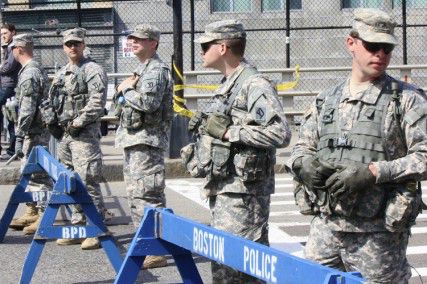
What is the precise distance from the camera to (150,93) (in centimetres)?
802

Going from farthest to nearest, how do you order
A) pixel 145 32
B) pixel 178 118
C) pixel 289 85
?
pixel 289 85
pixel 178 118
pixel 145 32

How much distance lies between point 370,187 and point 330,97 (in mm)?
523

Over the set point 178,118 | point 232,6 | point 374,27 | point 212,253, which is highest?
point 232,6

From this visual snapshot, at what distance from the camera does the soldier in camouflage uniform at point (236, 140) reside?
5.61 m

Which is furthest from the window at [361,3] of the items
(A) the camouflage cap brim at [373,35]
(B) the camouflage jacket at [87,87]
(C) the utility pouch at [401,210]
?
(C) the utility pouch at [401,210]

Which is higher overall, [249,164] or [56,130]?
[249,164]

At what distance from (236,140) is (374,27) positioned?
4.22 feet

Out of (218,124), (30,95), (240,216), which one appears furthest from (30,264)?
(30,95)

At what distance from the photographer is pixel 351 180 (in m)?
4.41

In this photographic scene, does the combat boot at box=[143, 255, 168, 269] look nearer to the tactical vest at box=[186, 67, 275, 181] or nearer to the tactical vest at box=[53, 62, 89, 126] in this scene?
the tactical vest at box=[53, 62, 89, 126]

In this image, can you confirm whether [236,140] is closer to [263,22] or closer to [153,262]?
[153,262]

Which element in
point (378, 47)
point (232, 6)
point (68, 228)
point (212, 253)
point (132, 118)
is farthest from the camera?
point (232, 6)

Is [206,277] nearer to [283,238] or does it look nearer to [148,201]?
[148,201]

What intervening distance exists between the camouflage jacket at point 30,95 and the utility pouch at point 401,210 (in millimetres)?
6125
